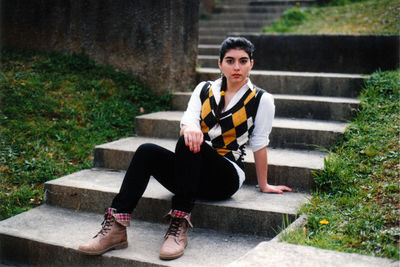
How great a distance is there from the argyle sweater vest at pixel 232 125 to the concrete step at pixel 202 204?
1.09 ft

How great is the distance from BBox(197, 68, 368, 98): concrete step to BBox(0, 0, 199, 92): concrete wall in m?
0.95

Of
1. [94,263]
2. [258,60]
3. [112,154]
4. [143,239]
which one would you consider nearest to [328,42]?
[258,60]

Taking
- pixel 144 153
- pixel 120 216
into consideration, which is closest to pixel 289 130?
pixel 144 153

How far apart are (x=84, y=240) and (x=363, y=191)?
2.01m

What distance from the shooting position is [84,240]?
10.1ft

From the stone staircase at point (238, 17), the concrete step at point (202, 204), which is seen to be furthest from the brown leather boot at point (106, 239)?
the stone staircase at point (238, 17)

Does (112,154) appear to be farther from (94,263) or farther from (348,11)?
(348,11)

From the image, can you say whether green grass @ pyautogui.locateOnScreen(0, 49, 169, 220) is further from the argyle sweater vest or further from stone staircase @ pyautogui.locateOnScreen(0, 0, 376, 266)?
the argyle sweater vest

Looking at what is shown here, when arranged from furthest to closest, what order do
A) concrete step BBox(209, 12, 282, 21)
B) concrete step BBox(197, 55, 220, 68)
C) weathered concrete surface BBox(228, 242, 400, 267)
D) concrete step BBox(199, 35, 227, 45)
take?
concrete step BBox(209, 12, 282, 21) → concrete step BBox(199, 35, 227, 45) → concrete step BBox(197, 55, 220, 68) → weathered concrete surface BBox(228, 242, 400, 267)

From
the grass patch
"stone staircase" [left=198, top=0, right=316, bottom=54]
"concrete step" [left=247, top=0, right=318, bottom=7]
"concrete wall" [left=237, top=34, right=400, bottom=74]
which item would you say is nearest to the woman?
the grass patch

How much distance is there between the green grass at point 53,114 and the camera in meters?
3.89

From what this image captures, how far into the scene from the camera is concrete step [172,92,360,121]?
429 centimetres

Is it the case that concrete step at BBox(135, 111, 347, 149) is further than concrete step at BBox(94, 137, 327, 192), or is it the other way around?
concrete step at BBox(135, 111, 347, 149)

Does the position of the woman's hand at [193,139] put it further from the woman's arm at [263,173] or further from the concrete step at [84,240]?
the concrete step at [84,240]
